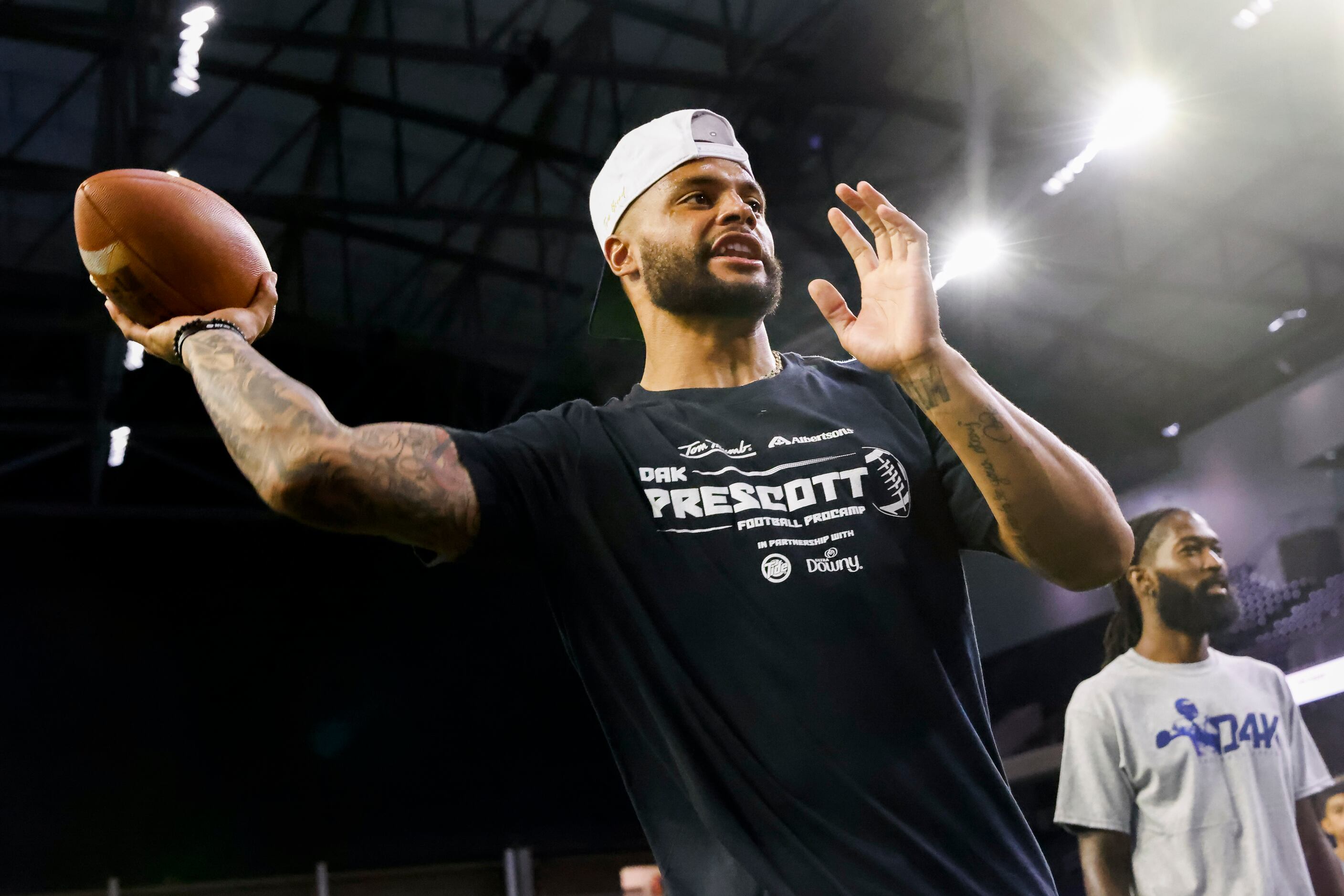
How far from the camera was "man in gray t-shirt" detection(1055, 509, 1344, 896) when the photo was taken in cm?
307

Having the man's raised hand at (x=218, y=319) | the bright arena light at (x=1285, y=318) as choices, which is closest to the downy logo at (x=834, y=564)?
the man's raised hand at (x=218, y=319)

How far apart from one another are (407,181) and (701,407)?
6.49 m

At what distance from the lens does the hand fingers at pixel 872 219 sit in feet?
5.03

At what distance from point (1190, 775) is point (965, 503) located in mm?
1987

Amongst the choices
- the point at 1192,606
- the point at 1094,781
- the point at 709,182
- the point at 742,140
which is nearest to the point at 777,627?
the point at 709,182

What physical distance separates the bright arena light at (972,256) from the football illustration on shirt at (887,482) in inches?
218

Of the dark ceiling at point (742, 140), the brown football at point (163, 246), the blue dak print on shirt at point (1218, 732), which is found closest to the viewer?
the brown football at point (163, 246)

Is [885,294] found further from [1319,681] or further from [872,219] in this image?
[1319,681]

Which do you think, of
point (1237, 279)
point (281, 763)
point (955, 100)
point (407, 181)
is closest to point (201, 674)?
point (281, 763)

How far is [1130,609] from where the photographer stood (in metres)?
3.61

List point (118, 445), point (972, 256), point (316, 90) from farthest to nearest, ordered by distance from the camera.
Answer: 1. point (118, 445)
2. point (972, 256)
3. point (316, 90)

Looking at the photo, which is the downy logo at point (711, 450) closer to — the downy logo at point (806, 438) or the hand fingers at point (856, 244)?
the downy logo at point (806, 438)

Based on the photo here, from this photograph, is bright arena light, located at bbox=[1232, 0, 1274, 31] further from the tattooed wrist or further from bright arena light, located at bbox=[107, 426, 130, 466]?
bright arena light, located at bbox=[107, 426, 130, 466]

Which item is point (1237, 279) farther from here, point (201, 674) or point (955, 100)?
point (201, 674)
